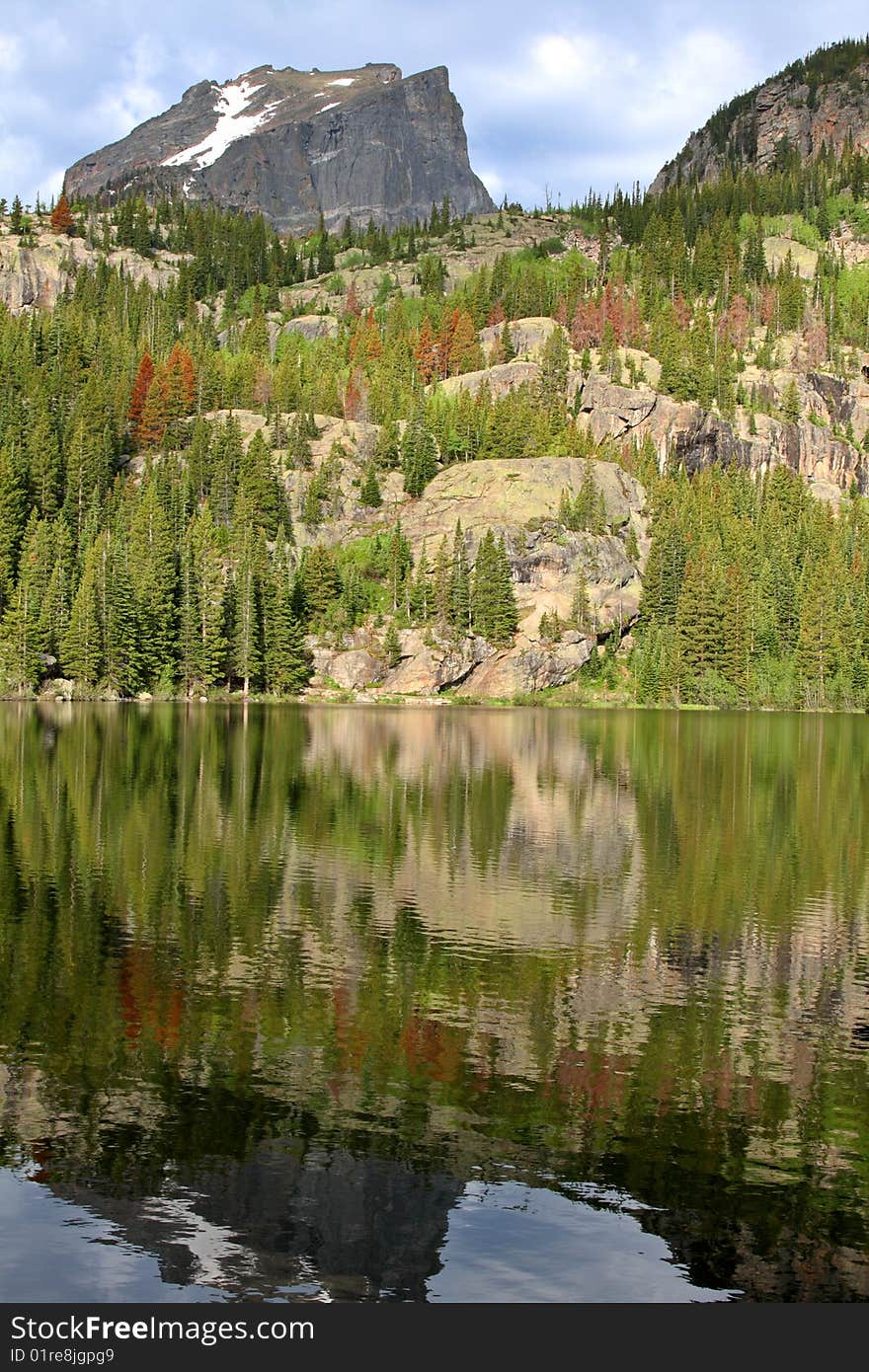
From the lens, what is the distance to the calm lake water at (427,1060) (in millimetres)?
12742

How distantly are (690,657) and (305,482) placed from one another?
6161 centimetres

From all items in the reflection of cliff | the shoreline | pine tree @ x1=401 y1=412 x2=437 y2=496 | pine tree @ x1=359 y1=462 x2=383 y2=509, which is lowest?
the reflection of cliff

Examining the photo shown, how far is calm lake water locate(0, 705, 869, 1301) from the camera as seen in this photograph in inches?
502

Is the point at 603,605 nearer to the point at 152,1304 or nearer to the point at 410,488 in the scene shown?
the point at 410,488

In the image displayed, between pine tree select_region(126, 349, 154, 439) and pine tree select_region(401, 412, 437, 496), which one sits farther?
pine tree select_region(126, 349, 154, 439)

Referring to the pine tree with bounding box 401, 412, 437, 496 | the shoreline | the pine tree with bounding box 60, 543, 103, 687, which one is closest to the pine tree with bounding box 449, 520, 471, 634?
the shoreline

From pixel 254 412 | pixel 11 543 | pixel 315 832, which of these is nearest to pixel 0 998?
pixel 315 832

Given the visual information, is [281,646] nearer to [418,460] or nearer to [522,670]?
[522,670]

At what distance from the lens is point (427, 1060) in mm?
18172

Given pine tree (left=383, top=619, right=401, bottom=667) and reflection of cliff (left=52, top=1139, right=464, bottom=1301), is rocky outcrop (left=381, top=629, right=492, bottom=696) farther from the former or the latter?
reflection of cliff (left=52, top=1139, right=464, bottom=1301)

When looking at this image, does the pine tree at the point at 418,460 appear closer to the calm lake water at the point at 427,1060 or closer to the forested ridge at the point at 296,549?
the forested ridge at the point at 296,549

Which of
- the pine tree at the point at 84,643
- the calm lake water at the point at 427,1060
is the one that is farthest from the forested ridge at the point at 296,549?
the calm lake water at the point at 427,1060

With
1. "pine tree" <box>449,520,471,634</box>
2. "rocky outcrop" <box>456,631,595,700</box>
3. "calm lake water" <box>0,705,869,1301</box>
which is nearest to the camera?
"calm lake water" <box>0,705,869,1301</box>

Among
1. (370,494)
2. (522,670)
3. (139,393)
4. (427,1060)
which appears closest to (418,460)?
(370,494)
